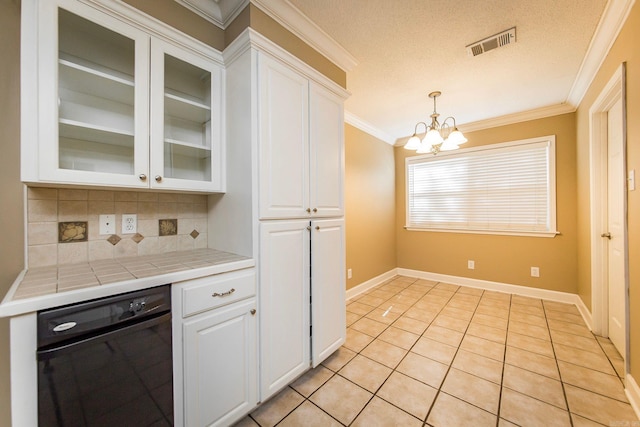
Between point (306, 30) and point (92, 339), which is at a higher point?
point (306, 30)

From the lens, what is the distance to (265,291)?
1448 mm

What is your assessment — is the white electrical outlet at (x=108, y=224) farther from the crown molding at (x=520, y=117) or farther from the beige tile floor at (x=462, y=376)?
the crown molding at (x=520, y=117)

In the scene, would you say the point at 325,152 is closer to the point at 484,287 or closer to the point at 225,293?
the point at 225,293

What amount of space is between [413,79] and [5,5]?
8.69 feet

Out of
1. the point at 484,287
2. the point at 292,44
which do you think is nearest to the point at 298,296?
the point at 292,44

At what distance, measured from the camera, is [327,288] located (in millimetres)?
1863

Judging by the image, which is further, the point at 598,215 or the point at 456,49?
the point at 598,215

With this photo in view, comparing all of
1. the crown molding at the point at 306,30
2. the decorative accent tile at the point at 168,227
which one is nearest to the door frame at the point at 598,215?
the crown molding at the point at 306,30

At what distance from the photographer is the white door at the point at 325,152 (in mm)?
1736

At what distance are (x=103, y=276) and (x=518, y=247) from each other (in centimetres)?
429

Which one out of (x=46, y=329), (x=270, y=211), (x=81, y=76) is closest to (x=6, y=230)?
(x=46, y=329)

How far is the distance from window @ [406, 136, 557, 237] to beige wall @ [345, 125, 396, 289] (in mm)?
441

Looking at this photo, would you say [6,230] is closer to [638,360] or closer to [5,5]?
[5,5]

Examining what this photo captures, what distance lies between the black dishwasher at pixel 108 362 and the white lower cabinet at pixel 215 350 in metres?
0.06
